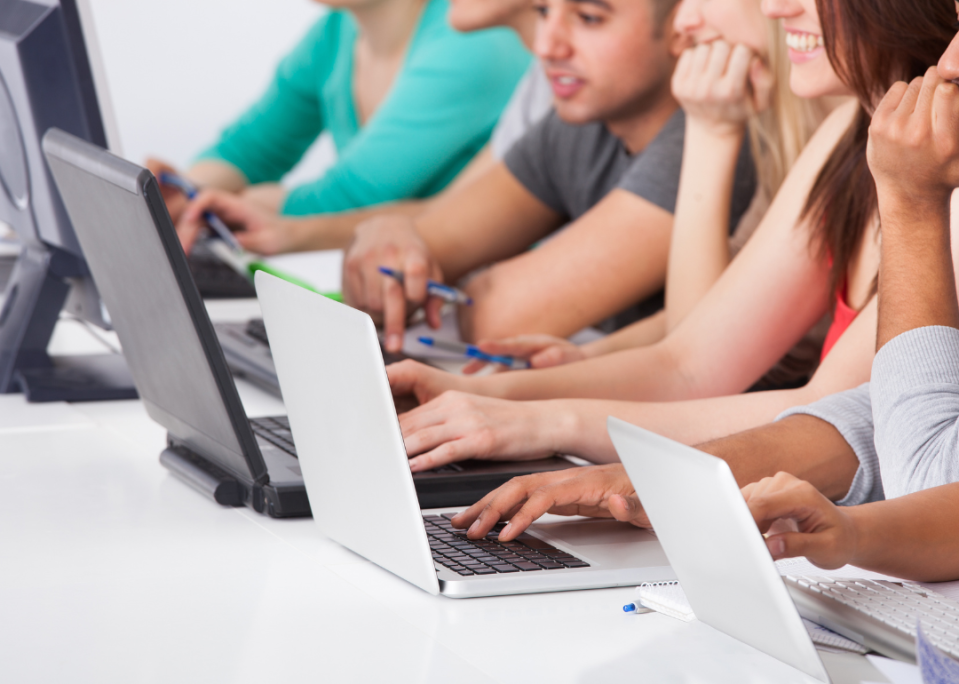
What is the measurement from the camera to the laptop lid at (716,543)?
0.50 metres

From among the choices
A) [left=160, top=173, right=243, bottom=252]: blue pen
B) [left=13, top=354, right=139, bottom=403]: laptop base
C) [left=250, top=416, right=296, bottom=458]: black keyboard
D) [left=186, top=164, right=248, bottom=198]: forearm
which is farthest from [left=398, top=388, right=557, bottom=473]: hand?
[left=186, top=164, right=248, bottom=198]: forearm

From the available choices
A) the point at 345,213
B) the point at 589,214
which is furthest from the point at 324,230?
the point at 589,214

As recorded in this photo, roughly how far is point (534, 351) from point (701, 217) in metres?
0.27

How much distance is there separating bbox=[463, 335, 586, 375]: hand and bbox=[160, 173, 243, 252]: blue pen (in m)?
0.71

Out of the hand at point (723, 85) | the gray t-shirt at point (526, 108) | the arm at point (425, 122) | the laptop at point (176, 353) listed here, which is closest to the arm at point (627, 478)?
the laptop at point (176, 353)

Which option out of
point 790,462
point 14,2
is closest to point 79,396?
point 14,2

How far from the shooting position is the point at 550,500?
750 mm

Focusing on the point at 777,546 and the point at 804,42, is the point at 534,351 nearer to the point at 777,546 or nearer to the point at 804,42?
the point at 804,42

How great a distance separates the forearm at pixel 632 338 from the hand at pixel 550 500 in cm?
62

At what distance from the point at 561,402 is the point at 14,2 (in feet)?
2.69

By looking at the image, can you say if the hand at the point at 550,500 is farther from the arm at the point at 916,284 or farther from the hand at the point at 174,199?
the hand at the point at 174,199

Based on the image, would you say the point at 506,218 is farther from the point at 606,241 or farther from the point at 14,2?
the point at 14,2

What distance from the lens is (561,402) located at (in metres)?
0.98

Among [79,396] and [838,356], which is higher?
[838,356]
